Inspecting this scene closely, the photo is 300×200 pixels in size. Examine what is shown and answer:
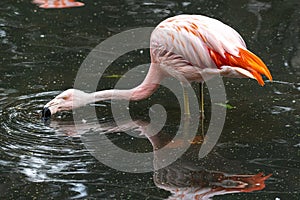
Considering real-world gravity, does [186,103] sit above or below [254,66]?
below

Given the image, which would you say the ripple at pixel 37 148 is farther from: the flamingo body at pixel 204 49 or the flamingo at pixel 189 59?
the flamingo body at pixel 204 49

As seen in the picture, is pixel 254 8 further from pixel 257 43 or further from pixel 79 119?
pixel 79 119

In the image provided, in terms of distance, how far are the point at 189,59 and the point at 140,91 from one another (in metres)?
0.61

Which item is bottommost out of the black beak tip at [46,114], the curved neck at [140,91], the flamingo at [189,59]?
the black beak tip at [46,114]

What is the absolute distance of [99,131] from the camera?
5430 mm

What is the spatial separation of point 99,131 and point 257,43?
274 centimetres

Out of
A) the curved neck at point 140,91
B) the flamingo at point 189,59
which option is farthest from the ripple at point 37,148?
the curved neck at point 140,91

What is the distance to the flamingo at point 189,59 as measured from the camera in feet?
17.0

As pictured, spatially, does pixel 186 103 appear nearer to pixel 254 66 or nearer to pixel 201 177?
pixel 254 66

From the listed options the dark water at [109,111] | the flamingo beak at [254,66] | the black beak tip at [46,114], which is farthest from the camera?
the black beak tip at [46,114]

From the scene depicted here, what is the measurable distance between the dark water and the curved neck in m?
0.16

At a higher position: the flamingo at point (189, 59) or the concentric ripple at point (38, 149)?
the flamingo at point (189, 59)

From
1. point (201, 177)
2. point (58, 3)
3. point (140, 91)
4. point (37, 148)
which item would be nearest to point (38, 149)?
point (37, 148)

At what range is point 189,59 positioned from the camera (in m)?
5.38
